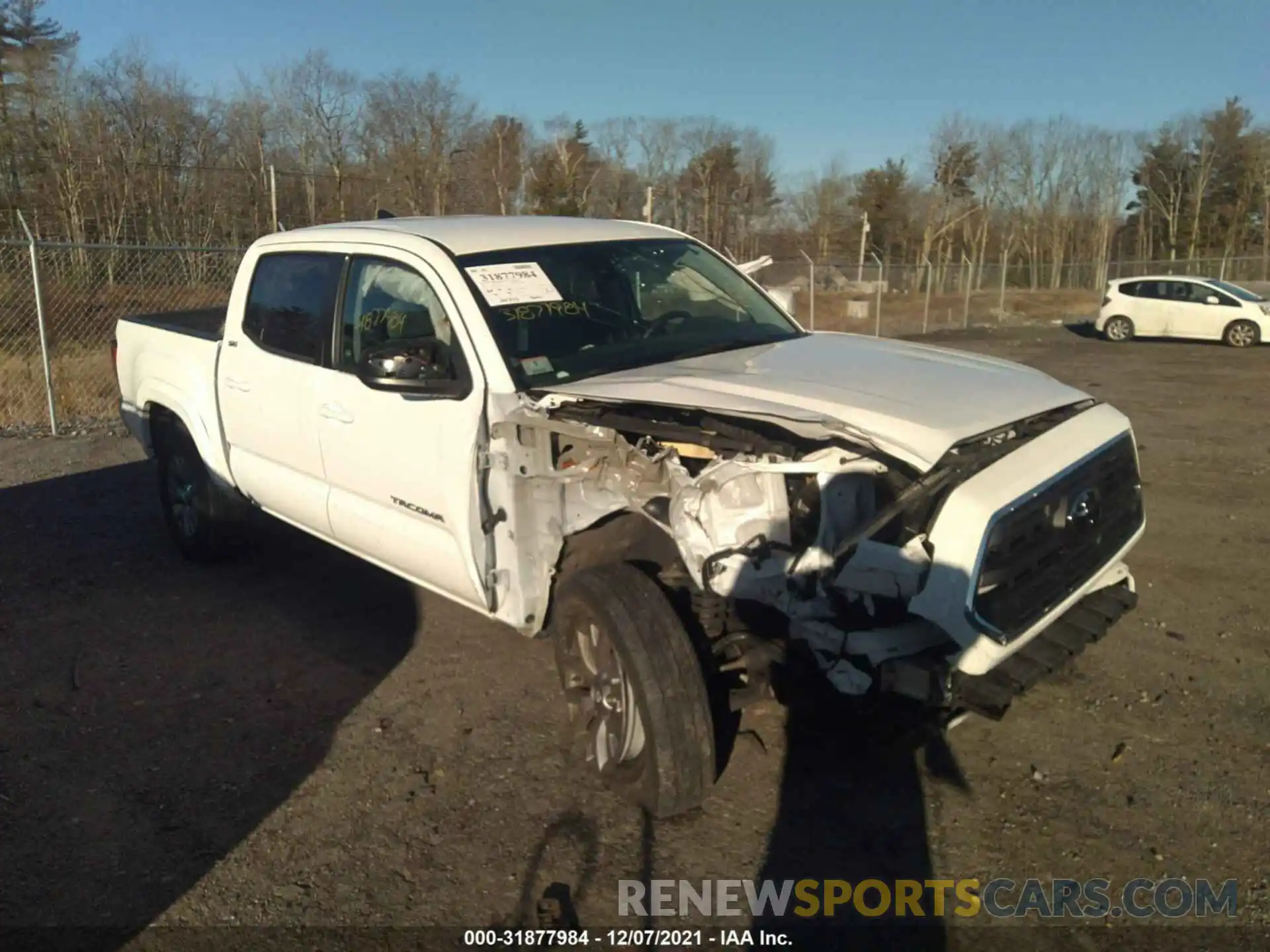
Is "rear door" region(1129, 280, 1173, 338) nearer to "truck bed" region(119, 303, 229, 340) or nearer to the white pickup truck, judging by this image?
the white pickup truck

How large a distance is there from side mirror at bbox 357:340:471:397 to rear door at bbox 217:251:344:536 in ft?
3.08

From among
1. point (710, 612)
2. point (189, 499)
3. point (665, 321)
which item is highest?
point (665, 321)

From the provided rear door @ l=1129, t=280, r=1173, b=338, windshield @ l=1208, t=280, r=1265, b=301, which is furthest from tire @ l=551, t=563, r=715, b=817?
rear door @ l=1129, t=280, r=1173, b=338

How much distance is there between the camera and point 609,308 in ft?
14.9

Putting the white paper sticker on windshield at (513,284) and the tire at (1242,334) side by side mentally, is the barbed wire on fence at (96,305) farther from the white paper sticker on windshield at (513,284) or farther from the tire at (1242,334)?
the tire at (1242,334)

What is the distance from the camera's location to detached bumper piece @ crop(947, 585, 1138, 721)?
10.0 ft

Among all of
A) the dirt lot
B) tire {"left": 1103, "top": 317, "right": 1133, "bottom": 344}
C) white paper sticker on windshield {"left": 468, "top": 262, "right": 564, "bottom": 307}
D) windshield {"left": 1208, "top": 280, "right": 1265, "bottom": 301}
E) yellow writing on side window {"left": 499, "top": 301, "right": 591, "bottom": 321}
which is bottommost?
the dirt lot

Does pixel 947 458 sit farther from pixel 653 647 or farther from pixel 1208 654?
pixel 1208 654

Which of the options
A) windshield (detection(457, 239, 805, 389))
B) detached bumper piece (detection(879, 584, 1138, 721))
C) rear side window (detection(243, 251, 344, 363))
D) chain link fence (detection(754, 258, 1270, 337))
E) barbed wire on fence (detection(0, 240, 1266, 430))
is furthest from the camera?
chain link fence (detection(754, 258, 1270, 337))

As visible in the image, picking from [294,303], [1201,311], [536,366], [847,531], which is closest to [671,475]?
[847,531]

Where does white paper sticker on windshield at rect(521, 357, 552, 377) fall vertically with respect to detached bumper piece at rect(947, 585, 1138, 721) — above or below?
above

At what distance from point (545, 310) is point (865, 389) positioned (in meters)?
1.49

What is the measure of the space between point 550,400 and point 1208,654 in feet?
10.9

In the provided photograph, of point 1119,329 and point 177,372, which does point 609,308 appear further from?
point 1119,329
